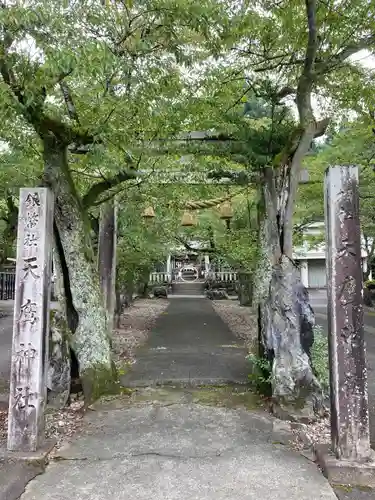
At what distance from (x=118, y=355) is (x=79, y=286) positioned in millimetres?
3150

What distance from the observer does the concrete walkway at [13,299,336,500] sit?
128 inches

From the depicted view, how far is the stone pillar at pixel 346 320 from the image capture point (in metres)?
3.63

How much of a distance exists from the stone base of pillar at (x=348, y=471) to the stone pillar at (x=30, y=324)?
2.56 meters

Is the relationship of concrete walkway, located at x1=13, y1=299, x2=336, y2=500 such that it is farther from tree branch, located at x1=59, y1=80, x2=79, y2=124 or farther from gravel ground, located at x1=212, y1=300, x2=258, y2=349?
tree branch, located at x1=59, y1=80, x2=79, y2=124

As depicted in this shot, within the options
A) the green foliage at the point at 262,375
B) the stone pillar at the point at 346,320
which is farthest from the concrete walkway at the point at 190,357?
the stone pillar at the point at 346,320

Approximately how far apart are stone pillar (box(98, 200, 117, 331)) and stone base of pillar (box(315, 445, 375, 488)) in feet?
19.4

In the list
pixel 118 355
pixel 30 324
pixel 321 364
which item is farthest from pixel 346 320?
pixel 118 355

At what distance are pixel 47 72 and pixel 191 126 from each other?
3027 mm

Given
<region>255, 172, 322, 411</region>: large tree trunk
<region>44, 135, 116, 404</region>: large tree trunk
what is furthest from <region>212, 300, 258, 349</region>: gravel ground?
<region>44, 135, 116, 404</region>: large tree trunk

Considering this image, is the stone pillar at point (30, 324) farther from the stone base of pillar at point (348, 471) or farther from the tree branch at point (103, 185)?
the stone base of pillar at point (348, 471)

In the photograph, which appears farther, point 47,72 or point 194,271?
point 194,271

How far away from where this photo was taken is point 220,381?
630 cm

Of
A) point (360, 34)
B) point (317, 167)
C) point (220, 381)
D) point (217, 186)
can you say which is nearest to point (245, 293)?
point (317, 167)

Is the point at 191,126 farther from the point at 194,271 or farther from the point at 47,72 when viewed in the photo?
the point at 194,271
